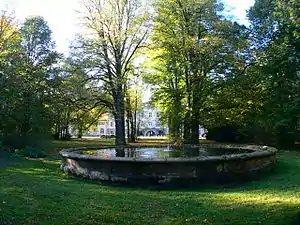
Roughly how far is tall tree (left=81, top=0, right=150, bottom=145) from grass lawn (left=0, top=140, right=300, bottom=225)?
15.5m

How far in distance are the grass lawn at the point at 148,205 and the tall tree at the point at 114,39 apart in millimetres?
15549

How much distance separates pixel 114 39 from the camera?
24.1 meters

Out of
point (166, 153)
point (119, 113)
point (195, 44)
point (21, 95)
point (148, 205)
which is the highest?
point (195, 44)

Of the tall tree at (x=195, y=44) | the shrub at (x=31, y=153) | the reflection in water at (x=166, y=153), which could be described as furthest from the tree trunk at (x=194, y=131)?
the shrub at (x=31, y=153)

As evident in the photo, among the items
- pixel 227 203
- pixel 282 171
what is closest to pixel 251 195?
pixel 227 203

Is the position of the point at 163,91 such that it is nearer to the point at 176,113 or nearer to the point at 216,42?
the point at 176,113

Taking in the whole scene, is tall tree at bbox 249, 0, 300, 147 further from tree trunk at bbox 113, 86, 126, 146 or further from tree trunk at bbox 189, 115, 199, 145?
tree trunk at bbox 113, 86, 126, 146

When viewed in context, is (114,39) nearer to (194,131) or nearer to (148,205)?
(194,131)

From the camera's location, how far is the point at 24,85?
20906mm

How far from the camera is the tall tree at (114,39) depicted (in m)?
23.5

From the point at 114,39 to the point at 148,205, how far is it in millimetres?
19154

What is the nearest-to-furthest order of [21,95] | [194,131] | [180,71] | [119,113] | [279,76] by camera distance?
[21,95] < [279,76] < [194,131] < [119,113] < [180,71]

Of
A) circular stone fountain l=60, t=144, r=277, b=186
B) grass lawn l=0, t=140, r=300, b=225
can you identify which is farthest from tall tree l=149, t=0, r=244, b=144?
grass lawn l=0, t=140, r=300, b=225

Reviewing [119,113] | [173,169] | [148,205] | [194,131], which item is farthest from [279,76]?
[148,205]
